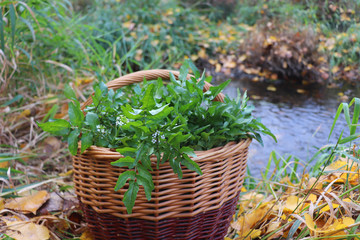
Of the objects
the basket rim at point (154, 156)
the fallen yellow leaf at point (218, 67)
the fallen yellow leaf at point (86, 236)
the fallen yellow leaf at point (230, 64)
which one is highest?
the basket rim at point (154, 156)

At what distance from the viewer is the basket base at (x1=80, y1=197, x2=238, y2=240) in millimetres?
910

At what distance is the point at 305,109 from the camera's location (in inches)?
80.4

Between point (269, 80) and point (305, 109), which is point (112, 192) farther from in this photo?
point (269, 80)

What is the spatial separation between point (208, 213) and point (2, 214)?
0.70m

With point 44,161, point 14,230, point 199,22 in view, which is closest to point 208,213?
point 14,230

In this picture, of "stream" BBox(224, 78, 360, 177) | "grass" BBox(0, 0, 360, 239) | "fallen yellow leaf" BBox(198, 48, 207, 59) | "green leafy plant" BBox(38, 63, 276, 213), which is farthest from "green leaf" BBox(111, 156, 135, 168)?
"fallen yellow leaf" BBox(198, 48, 207, 59)

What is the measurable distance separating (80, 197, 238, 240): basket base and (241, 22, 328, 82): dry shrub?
1664 millimetres

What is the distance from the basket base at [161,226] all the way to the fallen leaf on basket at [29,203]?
26 cm

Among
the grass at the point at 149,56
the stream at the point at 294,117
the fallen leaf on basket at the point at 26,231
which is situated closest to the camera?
A: the fallen leaf on basket at the point at 26,231

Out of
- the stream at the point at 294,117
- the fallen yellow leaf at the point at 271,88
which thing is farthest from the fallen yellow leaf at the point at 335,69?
the fallen yellow leaf at the point at 271,88

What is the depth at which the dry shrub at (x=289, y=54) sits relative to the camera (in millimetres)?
2418

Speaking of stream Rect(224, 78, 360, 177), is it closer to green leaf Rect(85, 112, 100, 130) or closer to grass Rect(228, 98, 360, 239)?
grass Rect(228, 98, 360, 239)

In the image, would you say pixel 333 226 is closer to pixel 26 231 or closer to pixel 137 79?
pixel 137 79

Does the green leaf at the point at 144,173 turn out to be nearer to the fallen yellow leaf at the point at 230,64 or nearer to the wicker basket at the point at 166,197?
the wicker basket at the point at 166,197
